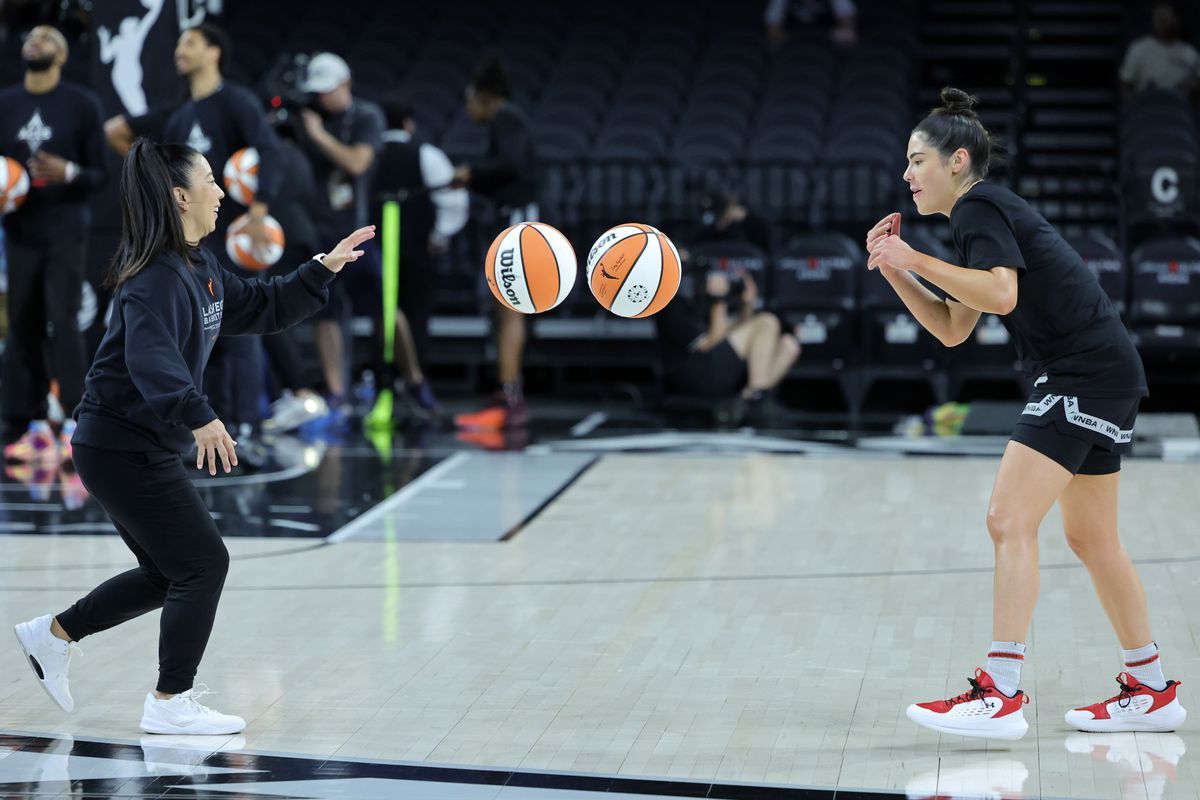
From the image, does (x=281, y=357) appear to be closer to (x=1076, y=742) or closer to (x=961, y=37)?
(x=1076, y=742)

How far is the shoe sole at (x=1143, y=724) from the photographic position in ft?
15.0

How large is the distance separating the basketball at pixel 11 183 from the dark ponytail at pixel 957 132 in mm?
5998

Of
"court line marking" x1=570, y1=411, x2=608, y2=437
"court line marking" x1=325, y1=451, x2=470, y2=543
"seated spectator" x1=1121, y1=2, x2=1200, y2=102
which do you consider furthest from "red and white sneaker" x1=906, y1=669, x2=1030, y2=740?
"seated spectator" x1=1121, y1=2, x2=1200, y2=102

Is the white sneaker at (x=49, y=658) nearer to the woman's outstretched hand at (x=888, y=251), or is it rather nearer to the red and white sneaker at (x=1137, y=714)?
the woman's outstretched hand at (x=888, y=251)

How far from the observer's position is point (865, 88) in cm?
1569

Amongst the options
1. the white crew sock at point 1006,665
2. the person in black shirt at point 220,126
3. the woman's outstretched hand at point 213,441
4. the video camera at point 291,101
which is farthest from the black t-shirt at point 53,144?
the white crew sock at point 1006,665

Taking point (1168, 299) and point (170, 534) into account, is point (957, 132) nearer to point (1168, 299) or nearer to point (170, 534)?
point (170, 534)

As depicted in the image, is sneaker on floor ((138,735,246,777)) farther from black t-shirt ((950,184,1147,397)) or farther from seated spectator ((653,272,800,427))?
seated spectator ((653,272,800,427))

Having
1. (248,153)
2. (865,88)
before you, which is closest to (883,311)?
(865,88)

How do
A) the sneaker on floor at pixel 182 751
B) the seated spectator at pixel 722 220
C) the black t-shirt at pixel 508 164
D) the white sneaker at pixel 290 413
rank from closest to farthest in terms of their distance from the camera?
the sneaker on floor at pixel 182 751, the white sneaker at pixel 290 413, the black t-shirt at pixel 508 164, the seated spectator at pixel 722 220

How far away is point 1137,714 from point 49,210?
6.74 m

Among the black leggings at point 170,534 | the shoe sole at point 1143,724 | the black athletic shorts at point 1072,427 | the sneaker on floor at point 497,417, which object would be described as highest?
the black athletic shorts at point 1072,427

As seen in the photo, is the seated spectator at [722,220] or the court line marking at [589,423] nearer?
the court line marking at [589,423]

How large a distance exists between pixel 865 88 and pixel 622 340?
13.2ft
